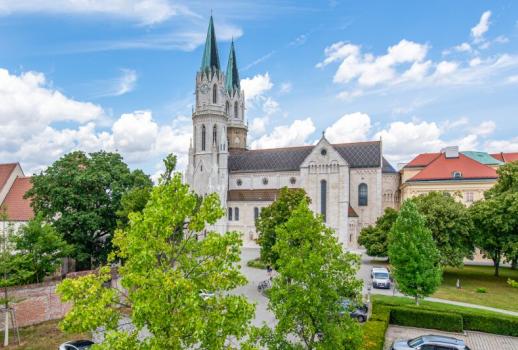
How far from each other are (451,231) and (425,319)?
44.2ft

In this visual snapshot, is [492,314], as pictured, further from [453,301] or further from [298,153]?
[298,153]

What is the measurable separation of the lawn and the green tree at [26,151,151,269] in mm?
28493

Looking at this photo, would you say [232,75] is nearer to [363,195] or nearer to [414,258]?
[363,195]

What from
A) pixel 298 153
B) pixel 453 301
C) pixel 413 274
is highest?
pixel 298 153

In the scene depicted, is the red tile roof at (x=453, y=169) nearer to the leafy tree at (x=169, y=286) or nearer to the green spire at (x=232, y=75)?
the green spire at (x=232, y=75)

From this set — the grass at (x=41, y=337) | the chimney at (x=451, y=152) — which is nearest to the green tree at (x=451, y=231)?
the chimney at (x=451, y=152)

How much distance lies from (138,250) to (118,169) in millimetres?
25916

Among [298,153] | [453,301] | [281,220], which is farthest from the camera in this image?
[298,153]

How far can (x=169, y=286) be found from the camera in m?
8.11

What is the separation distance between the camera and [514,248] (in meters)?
30.5

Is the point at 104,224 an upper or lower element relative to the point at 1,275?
upper

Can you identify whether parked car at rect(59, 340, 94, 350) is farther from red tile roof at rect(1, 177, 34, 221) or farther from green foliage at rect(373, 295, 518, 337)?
red tile roof at rect(1, 177, 34, 221)

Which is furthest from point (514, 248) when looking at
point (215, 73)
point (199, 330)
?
point (215, 73)

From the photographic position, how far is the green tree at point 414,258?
75.0ft
